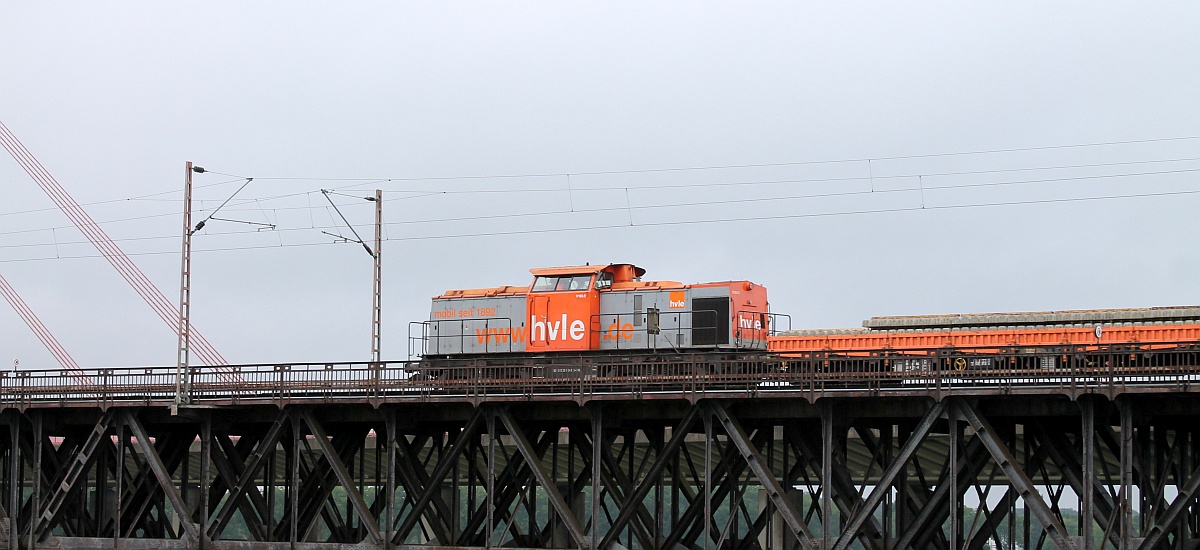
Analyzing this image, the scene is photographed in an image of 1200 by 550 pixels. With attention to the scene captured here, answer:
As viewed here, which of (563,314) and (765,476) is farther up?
(563,314)

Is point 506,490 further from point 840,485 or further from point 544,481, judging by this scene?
point 840,485

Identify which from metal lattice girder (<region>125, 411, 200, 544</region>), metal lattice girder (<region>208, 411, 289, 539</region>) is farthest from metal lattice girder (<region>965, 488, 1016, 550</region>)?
metal lattice girder (<region>125, 411, 200, 544</region>)

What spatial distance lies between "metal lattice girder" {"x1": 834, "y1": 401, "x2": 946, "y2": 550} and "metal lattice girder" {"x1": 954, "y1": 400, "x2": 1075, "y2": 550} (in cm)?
78

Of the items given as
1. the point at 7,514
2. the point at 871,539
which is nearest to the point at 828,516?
the point at 871,539

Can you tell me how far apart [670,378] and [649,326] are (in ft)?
26.2

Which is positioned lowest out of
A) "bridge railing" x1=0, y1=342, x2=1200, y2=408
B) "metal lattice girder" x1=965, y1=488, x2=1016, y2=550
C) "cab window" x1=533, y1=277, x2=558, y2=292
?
"metal lattice girder" x1=965, y1=488, x2=1016, y2=550

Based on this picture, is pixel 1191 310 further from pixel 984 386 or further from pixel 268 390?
pixel 268 390

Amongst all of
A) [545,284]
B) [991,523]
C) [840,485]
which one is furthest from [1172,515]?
[545,284]

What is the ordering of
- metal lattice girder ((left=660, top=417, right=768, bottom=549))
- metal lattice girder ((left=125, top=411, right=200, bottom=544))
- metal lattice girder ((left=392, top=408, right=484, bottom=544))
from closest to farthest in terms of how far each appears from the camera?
metal lattice girder ((left=660, top=417, right=768, bottom=549)) → metal lattice girder ((left=392, top=408, right=484, bottom=544)) → metal lattice girder ((left=125, top=411, right=200, bottom=544))

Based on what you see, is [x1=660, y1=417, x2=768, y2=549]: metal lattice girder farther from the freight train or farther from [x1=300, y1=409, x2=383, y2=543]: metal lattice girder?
[x1=300, y1=409, x2=383, y2=543]: metal lattice girder

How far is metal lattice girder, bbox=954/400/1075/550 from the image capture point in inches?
1271

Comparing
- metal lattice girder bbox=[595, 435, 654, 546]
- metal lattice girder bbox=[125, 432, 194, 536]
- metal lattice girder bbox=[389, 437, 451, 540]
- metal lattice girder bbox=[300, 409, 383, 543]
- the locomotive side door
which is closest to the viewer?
metal lattice girder bbox=[595, 435, 654, 546]

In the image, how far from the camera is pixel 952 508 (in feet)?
111

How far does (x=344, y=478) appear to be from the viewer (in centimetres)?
4000
